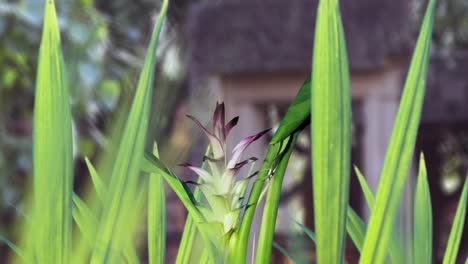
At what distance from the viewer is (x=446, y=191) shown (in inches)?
109

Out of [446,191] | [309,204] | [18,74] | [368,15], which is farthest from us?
[446,191]

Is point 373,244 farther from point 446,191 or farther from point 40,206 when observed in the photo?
point 446,191

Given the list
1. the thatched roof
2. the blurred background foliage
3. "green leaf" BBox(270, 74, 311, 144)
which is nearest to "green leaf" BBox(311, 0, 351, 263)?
"green leaf" BBox(270, 74, 311, 144)

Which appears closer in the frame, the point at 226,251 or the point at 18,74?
the point at 226,251

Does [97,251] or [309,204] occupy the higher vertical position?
[97,251]

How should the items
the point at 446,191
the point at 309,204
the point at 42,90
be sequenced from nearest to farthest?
the point at 42,90 < the point at 309,204 < the point at 446,191

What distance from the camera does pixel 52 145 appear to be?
0.16 m

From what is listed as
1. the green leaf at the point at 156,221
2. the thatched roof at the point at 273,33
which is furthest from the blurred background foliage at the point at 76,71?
the green leaf at the point at 156,221

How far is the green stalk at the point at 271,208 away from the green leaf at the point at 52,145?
4 cm

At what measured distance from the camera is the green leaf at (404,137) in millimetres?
167

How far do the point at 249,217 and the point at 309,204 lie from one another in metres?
1.89

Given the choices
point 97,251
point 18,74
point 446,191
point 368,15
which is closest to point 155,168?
point 97,251

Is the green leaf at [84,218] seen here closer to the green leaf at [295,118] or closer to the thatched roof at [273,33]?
the green leaf at [295,118]

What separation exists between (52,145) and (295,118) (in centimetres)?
5
